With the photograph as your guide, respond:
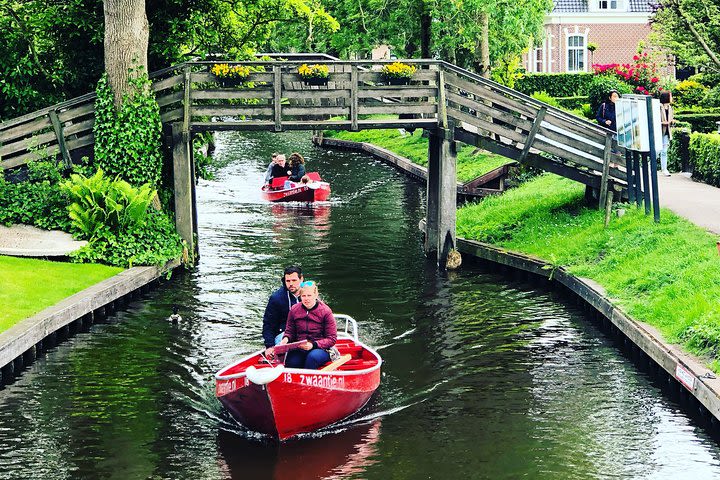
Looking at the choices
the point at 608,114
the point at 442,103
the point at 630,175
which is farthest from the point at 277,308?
the point at 608,114

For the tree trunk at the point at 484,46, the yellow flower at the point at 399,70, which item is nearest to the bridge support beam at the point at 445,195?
the yellow flower at the point at 399,70

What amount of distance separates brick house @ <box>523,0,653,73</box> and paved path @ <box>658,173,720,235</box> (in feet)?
122

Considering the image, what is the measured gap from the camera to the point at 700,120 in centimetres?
3947

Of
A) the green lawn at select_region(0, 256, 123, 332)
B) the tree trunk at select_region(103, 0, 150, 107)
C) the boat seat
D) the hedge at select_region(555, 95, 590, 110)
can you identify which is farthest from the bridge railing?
the hedge at select_region(555, 95, 590, 110)

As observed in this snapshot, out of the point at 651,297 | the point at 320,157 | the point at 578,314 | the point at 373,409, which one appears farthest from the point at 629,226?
the point at 320,157

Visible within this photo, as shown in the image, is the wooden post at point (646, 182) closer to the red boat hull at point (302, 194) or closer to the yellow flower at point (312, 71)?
the yellow flower at point (312, 71)

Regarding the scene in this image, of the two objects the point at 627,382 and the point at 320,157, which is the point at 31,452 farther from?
the point at 320,157

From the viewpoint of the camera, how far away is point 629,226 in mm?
23359

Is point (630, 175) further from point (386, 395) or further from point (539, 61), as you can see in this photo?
point (539, 61)

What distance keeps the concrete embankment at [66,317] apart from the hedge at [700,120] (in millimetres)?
21346

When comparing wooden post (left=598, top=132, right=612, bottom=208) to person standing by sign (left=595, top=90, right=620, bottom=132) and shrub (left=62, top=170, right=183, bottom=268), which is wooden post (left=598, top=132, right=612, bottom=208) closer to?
person standing by sign (left=595, top=90, right=620, bottom=132)

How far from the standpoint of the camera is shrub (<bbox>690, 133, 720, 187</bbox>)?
93.9 ft

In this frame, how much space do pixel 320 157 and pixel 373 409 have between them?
3467 centimetres

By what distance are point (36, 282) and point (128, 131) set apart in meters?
4.74
